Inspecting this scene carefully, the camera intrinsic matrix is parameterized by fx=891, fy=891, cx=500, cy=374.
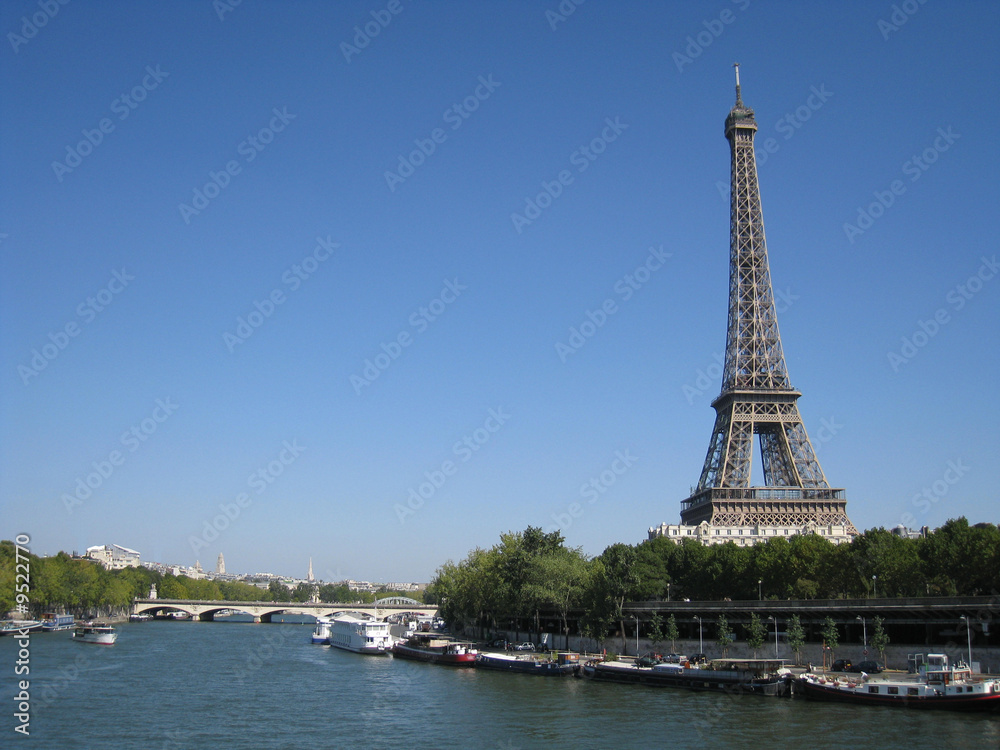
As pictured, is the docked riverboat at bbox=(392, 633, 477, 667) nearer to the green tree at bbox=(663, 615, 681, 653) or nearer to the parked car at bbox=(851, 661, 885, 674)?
the green tree at bbox=(663, 615, 681, 653)

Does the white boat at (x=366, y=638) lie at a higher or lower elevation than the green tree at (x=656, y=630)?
lower

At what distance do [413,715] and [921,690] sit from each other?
85.2 feet

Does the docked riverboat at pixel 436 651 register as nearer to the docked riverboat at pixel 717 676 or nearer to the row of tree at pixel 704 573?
the row of tree at pixel 704 573

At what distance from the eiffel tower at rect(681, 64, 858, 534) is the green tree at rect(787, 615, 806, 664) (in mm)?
44949

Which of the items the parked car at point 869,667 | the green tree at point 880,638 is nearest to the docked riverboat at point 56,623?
the parked car at point 869,667

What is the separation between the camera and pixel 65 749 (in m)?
35.9

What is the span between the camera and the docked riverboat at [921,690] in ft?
143

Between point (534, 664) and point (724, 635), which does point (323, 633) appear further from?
point (724, 635)

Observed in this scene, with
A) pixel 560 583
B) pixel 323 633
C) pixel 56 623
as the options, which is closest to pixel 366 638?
pixel 560 583

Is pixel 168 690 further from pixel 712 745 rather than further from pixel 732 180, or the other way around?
pixel 732 180

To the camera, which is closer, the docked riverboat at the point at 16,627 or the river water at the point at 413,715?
the river water at the point at 413,715

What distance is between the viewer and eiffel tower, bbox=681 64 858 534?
354ft

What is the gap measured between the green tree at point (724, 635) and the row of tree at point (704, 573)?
26.0 ft

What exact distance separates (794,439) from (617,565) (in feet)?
143
